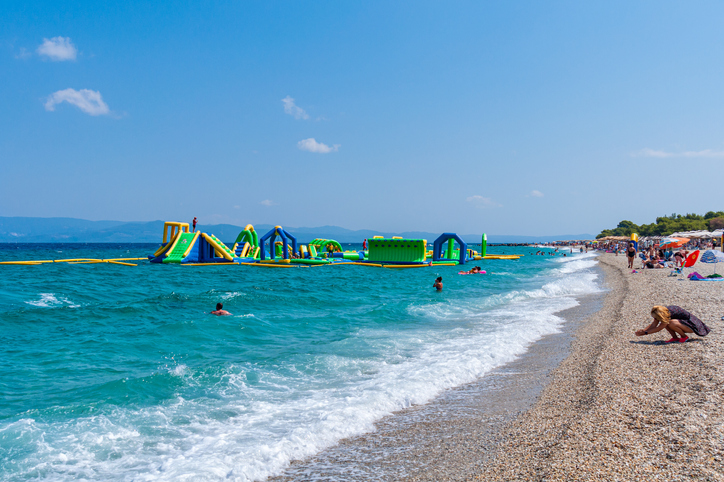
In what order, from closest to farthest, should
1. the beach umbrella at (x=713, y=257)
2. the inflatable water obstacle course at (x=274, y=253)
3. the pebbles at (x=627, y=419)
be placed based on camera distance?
the pebbles at (x=627, y=419), the beach umbrella at (x=713, y=257), the inflatable water obstacle course at (x=274, y=253)

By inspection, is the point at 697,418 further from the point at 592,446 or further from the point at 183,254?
the point at 183,254

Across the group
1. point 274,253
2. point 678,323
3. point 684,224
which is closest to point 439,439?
point 678,323

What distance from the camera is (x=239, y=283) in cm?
2222

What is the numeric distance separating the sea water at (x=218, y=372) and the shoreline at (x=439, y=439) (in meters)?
0.27

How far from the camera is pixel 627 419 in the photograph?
409cm

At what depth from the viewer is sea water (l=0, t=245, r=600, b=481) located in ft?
14.4

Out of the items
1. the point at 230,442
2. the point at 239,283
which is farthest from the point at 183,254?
the point at 230,442

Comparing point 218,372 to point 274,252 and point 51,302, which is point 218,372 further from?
point 274,252

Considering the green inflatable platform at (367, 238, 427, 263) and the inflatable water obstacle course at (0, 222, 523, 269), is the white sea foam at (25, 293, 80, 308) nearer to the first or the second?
the inflatable water obstacle course at (0, 222, 523, 269)

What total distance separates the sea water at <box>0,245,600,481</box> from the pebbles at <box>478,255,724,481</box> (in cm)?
169

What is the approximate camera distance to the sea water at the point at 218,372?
14.4ft

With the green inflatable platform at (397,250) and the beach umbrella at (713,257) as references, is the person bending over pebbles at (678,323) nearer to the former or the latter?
the beach umbrella at (713,257)

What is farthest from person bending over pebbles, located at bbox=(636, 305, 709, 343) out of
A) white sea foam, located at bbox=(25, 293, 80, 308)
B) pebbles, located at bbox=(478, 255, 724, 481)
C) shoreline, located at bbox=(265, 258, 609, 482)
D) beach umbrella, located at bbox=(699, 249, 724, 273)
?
beach umbrella, located at bbox=(699, 249, 724, 273)

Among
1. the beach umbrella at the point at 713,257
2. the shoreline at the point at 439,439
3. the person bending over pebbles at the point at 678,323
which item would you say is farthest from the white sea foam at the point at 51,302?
the beach umbrella at the point at 713,257
